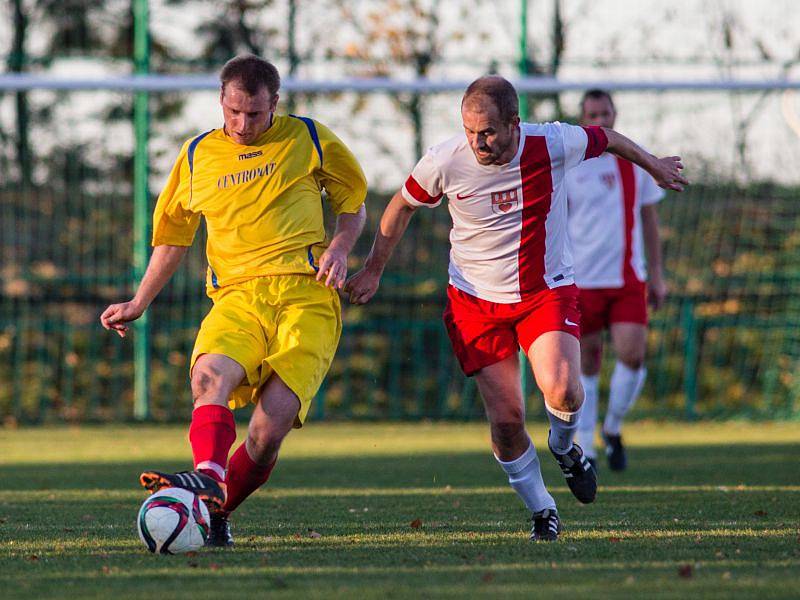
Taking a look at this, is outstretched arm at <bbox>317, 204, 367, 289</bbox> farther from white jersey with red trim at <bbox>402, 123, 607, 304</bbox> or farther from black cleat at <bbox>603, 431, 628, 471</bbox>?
black cleat at <bbox>603, 431, 628, 471</bbox>

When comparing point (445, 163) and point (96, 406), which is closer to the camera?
point (445, 163)

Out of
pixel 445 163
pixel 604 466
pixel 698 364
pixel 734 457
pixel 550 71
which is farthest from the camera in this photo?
pixel 698 364

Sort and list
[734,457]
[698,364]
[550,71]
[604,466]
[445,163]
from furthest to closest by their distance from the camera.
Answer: [698,364] < [550,71] < [734,457] < [604,466] < [445,163]

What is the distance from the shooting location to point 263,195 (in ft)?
18.8

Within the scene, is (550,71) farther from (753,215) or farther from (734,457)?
(734,457)

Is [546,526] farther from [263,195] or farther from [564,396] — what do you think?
[263,195]

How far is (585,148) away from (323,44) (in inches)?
343

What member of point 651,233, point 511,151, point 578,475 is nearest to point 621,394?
point 651,233

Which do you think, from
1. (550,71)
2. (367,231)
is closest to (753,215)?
(550,71)

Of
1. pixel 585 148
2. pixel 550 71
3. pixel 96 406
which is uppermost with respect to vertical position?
pixel 550 71

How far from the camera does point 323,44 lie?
14.3 m

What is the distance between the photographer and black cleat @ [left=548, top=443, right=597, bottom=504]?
5.98m

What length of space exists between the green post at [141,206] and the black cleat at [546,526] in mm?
8671

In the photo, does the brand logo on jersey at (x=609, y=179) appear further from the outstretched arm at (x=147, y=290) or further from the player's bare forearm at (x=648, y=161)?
the outstretched arm at (x=147, y=290)
